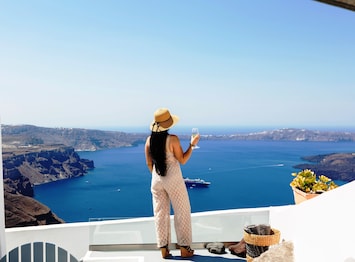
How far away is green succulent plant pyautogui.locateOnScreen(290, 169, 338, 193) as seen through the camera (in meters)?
3.43

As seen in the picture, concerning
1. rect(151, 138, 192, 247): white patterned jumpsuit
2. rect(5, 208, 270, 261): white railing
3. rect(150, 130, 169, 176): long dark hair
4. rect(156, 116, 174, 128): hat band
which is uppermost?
rect(156, 116, 174, 128): hat band

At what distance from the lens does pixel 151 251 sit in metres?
3.39

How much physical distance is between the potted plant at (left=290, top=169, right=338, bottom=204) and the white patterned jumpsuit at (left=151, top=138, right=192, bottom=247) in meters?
1.03

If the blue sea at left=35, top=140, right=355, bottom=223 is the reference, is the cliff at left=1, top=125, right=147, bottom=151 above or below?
above

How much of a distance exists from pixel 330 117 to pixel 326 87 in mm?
4705

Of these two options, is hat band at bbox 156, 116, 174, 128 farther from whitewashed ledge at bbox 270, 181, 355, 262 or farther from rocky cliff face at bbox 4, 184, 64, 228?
rocky cliff face at bbox 4, 184, 64, 228

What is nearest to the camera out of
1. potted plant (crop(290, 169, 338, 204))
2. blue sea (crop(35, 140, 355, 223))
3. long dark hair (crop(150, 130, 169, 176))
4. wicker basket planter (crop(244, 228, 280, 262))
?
wicker basket planter (crop(244, 228, 280, 262))

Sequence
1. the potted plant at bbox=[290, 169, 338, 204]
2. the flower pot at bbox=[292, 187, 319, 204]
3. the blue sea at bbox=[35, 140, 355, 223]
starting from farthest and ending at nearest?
the blue sea at bbox=[35, 140, 355, 223]
the potted plant at bbox=[290, 169, 338, 204]
the flower pot at bbox=[292, 187, 319, 204]

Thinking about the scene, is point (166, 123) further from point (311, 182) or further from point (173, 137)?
point (311, 182)

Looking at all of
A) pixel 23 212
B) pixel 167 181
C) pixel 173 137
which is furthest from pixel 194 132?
pixel 23 212

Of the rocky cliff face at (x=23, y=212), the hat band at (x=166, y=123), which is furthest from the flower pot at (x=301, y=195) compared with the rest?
the rocky cliff face at (x=23, y=212)

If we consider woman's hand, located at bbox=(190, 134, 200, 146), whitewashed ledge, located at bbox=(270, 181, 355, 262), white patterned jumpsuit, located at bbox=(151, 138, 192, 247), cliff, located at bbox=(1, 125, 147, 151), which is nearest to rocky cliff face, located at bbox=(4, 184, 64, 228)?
white patterned jumpsuit, located at bbox=(151, 138, 192, 247)

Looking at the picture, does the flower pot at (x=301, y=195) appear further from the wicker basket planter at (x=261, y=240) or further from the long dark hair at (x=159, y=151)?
the long dark hair at (x=159, y=151)

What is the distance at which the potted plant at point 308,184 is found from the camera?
11.2ft
